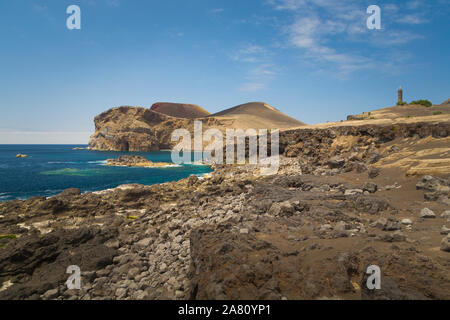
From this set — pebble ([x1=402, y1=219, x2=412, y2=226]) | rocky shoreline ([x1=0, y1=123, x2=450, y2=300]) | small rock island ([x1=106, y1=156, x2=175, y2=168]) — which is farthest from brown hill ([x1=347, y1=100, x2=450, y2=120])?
small rock island ([x1=106, y1=156, x2=175, y2=168])

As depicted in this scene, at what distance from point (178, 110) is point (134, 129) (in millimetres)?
81986

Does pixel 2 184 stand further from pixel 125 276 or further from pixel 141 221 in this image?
pixel 125 276

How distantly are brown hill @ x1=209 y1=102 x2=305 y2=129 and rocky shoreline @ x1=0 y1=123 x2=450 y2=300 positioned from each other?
77162mm

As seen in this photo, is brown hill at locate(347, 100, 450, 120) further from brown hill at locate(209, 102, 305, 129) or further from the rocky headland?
brown hill at locate(209, 102, 305, 129)

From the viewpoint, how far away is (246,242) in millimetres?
5461

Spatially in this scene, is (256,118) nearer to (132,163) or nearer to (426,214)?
(132,163)

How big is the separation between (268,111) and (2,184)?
115 meters

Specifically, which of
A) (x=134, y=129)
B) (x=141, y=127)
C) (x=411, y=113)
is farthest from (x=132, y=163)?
(x=411, y=113)

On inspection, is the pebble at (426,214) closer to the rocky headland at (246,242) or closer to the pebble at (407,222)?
the rocky headland at (246,242)

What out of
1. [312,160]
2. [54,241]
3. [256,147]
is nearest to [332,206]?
[54,241]

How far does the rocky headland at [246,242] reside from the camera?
4.15 metres

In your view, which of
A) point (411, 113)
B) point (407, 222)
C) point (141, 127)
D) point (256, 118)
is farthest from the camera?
point (256, 118)

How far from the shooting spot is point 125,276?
7.07m
